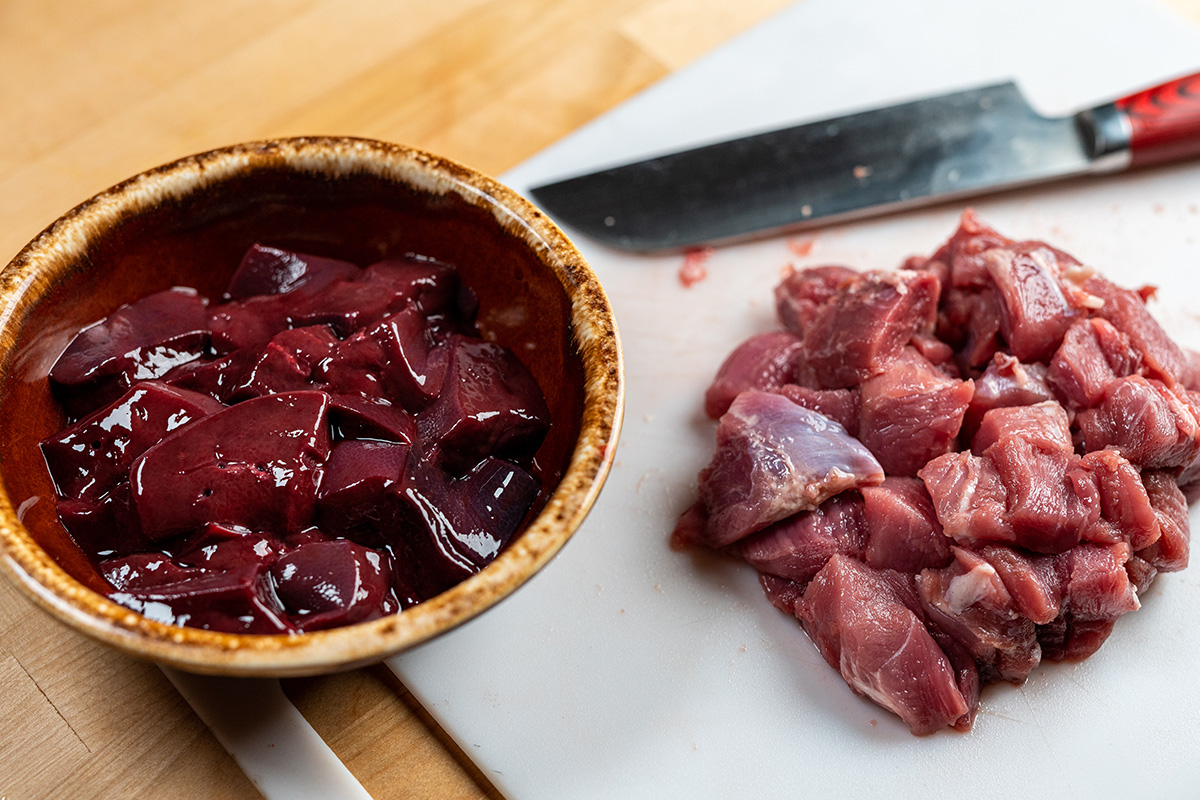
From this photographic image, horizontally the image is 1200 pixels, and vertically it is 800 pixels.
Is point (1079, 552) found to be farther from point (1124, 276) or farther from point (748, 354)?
point (1124, 276)

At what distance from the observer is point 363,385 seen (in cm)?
221

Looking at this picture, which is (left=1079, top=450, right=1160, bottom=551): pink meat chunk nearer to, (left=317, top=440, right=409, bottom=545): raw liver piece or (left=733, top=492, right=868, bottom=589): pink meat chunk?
(left=733, top=492, right=868, bottom=589): pink meat chunk

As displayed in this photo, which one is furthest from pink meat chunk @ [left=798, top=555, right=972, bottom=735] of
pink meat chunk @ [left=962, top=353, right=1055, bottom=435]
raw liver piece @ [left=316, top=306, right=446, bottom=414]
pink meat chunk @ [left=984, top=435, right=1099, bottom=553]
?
raw liver piece @ [left=316, top=306, right=446, bottom=414]

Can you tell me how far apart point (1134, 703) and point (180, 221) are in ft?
8.66

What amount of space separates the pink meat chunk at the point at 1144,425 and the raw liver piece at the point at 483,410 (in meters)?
1.42

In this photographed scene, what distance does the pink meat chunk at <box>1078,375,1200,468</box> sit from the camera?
2.42m

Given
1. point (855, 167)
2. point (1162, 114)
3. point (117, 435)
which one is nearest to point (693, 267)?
point (855, 167)

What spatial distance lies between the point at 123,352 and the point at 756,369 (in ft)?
5.41

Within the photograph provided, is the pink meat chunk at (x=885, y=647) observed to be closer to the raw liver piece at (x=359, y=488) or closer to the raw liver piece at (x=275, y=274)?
the raw liver piece at (x=359, y=488)

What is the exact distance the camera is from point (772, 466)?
98.0 inches

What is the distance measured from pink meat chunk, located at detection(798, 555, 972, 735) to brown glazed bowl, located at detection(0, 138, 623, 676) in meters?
0.76

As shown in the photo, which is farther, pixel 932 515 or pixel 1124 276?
pixel 1124 276

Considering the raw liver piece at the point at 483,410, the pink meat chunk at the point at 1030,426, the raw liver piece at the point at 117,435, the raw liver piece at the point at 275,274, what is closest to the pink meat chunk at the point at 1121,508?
the pink meat chunk at the point at 1030,426

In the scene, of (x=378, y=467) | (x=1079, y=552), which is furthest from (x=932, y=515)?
(x=378, y=467)
